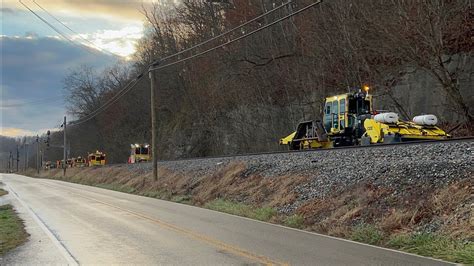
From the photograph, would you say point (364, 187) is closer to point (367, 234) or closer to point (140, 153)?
point (367, 234)

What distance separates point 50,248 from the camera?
10680 millimetres

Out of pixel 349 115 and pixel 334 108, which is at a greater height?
pixel 334 108

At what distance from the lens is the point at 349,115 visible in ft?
83.9

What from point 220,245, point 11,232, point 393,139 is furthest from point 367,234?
point 393,139

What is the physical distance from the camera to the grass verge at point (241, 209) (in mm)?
16358

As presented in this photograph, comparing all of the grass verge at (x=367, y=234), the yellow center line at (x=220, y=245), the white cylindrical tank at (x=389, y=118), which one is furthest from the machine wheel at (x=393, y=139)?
the yellow center line at (x=220, y=245)

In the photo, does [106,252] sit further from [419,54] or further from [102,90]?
[102,90]

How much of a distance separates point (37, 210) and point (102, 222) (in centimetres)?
620

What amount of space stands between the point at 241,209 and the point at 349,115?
32.9 ft

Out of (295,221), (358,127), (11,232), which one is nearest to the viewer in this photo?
(11,232)

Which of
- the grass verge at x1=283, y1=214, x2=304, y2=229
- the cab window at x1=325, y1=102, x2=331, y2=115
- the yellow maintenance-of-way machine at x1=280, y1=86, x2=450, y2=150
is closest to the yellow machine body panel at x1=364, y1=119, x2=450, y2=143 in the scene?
the yellow maintenance-of-way machine at x1=280, y1=86, x2=450, y2=150

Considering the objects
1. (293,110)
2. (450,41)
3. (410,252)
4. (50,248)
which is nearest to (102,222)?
(50,248)

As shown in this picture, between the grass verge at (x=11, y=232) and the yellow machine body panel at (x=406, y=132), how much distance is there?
14648 mm

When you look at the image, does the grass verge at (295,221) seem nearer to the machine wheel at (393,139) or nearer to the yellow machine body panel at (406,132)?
the machine wheel at (393,139)
